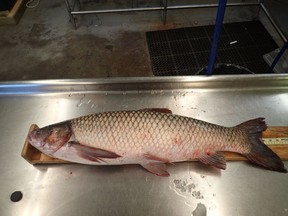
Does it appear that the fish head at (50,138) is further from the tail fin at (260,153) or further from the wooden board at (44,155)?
the tail fin at (260,153)

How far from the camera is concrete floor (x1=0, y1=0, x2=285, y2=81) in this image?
2.90 meters

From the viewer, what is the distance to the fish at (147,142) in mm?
1190

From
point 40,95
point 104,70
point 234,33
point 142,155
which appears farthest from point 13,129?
point 234,33

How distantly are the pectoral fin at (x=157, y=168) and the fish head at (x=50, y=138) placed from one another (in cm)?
45

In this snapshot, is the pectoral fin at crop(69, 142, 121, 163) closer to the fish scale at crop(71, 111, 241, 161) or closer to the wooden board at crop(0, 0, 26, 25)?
the fish scale at crop(71, 111, 241, 161)

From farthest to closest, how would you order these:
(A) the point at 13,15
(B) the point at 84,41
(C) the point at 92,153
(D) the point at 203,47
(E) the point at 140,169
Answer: (A) the point at 13,15
(B) the point at 84,41
(D) the point at 203,47
(E) the point at 140,169
(C) the point at 92,153

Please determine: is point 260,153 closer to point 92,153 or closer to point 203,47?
point 92,153

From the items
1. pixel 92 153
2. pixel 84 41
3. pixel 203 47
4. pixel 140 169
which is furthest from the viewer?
pixel 84 41

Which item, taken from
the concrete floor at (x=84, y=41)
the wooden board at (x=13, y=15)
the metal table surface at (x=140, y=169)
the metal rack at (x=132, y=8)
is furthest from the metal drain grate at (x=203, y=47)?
the wooden board at (x=13, y=15)

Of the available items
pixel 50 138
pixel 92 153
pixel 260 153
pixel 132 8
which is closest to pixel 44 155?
pixel 50 138

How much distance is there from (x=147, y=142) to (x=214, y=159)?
368 millimetres

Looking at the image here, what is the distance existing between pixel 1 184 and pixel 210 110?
1.29 metres

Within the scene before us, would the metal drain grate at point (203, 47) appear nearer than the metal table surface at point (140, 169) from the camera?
No

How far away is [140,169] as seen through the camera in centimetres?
129
